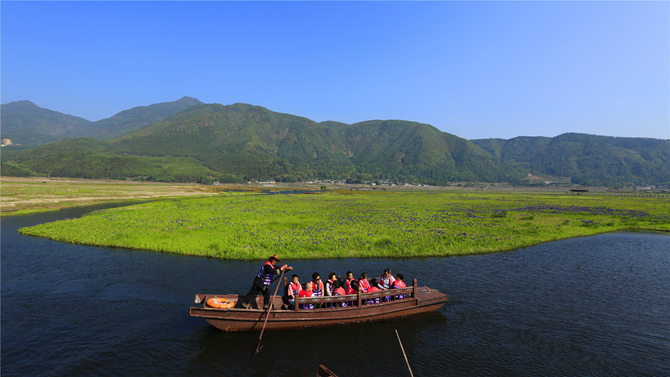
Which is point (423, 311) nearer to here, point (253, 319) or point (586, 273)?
point (253, 319)

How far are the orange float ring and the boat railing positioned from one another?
376 centimetres

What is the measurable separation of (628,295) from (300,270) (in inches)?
1029

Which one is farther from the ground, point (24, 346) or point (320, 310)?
point (320, 310)

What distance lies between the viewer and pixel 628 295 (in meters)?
22.4

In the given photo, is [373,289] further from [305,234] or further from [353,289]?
[305,234]

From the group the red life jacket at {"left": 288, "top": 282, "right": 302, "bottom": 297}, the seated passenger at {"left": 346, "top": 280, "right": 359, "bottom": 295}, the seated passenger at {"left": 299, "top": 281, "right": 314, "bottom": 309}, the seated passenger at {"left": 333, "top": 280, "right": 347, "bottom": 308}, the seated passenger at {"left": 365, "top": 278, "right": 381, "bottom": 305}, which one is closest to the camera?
the red life jacket at {"left": 288, "top": 282, "right": 302, "bottom": 297}

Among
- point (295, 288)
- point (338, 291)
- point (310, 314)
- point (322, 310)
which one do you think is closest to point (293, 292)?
point (295, 288)

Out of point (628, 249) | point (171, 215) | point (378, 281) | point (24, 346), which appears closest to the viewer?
point (24, 346)

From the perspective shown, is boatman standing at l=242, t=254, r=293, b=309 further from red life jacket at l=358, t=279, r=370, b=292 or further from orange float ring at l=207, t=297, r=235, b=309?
red life jacket at l=358, t=279, r=370, b=292

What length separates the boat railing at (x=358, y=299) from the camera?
17250mm

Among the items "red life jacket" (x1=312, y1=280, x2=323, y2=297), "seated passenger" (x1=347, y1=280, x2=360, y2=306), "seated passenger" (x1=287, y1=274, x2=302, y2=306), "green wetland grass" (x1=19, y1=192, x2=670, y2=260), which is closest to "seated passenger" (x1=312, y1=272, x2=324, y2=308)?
"red life jacket" (x1=312, y1=280, x2=323, y2=297)

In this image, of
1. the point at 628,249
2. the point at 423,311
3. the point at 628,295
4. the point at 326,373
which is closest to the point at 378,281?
the point at 423,311

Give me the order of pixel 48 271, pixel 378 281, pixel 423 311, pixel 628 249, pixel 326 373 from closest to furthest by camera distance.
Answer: pixel 326 373 → pixel 423 311 → pixel 378 281 → pixel 48 271 → pixel 628 249

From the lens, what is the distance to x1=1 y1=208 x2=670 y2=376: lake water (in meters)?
14.1
